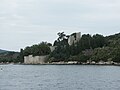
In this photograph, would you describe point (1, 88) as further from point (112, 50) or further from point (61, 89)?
point (112, 50)

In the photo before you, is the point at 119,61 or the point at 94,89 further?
the point at 119,61

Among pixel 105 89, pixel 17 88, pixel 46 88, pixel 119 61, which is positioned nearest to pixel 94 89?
pixel 105 89

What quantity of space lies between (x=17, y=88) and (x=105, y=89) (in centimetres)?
1367

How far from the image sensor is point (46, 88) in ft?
200

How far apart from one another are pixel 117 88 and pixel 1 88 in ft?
58.9

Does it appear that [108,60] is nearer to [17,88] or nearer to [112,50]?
[112,50]

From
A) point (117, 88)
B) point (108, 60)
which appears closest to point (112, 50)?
point (108, 60)

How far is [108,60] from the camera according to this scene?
194 metres

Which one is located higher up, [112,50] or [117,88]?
[112,50]

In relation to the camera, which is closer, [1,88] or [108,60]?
[1,88]

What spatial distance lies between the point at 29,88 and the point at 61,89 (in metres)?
5.10

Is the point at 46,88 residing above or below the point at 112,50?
below

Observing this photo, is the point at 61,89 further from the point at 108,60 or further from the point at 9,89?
the point at 108,60

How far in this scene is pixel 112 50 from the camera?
197 metres
